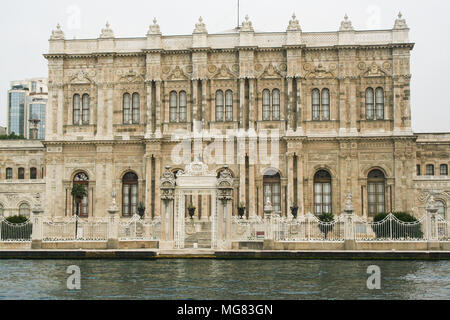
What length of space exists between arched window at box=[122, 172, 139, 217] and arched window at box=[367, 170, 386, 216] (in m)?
12.7

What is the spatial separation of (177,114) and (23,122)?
203ft

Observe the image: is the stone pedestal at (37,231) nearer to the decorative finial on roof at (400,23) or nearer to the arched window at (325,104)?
the arched window at (325,104)

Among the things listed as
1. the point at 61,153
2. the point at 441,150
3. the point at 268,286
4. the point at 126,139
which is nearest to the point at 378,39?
the point at 441,150

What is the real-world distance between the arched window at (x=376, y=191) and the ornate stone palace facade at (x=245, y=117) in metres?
0.06

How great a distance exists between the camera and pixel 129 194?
39.6m

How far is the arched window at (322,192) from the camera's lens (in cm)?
3841

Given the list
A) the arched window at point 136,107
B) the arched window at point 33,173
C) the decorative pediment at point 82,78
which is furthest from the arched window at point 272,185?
the arched window at point 33,173

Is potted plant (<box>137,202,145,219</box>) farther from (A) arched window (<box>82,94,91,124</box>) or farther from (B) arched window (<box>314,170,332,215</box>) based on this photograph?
(B) arched window (<box>314,170,332,215</box>)

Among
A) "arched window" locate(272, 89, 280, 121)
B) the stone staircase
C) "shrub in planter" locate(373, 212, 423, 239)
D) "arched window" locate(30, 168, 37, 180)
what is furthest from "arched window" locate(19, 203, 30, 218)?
"shrub in planter" locate(373, 212, 423, 239)

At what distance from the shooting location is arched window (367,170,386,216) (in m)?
38.0

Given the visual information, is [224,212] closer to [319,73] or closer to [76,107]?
[319,73]

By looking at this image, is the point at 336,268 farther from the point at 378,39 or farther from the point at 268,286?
the point at 378,39

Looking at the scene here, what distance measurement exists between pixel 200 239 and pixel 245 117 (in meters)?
10.1

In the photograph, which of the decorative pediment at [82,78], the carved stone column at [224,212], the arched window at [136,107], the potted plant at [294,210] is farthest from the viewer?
the decorative pediment at [82,78]
